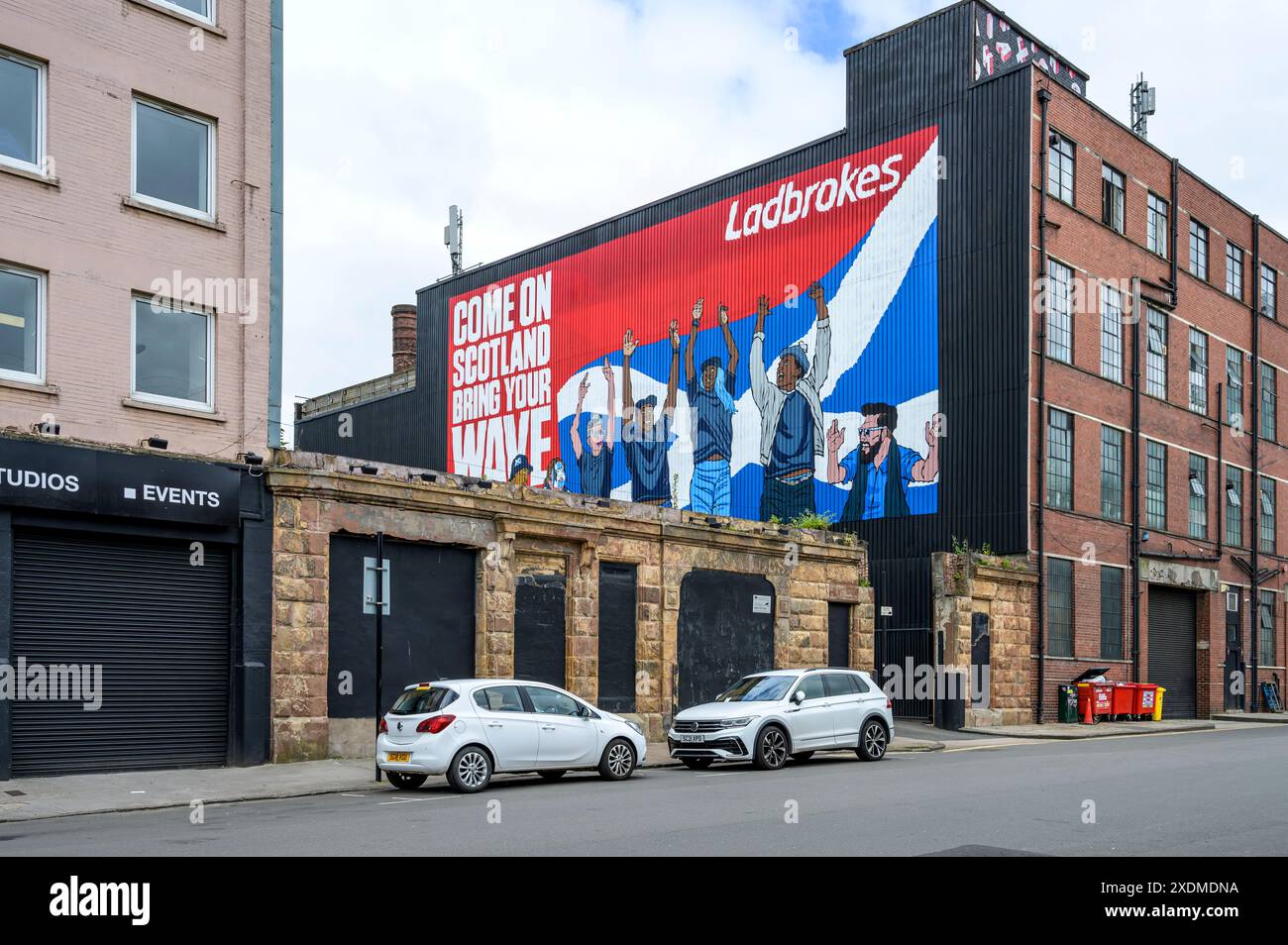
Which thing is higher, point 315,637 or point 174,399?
point 174,399

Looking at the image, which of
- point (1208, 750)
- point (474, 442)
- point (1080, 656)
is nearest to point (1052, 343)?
point (1080, 656)

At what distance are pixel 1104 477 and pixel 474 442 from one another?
2208 cm

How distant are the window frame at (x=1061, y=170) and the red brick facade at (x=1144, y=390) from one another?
15cm

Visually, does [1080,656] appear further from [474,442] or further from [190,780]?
[190,780]

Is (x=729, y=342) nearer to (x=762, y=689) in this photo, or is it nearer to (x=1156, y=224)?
(x=1156, y=224)

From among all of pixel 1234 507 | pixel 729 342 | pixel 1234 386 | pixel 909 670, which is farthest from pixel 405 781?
pixel 1234 386

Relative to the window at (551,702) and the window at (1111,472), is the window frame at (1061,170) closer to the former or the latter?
the window at (1111,472)

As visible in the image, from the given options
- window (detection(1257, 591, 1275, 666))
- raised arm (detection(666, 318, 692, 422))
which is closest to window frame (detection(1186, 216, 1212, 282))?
window (detection(1257, 591, 1275, 666))

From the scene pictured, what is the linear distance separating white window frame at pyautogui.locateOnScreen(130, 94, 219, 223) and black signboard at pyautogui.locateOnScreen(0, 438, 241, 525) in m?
4.15

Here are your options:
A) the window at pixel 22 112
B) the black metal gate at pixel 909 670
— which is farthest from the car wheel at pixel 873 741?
the window at pixel 22 112

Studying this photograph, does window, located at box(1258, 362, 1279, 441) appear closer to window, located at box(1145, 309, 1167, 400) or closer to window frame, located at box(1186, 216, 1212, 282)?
window frame, located at box(1186, 216, 1212, 282)

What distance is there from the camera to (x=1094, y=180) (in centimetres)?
3775

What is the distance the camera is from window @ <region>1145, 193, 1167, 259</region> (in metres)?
40.5

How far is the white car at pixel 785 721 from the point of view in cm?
2005
